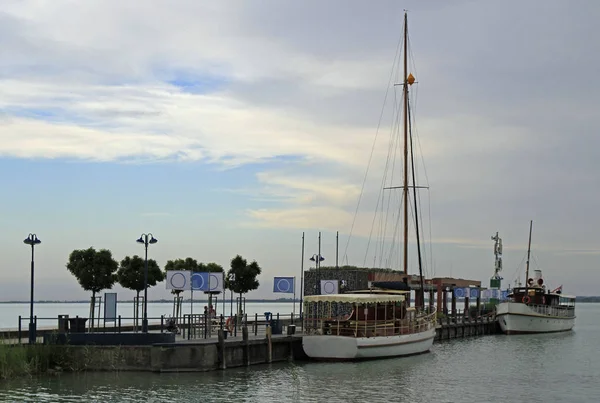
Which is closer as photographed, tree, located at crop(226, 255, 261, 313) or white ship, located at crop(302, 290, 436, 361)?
white ship, located at crop(302, 290, 436, 361)

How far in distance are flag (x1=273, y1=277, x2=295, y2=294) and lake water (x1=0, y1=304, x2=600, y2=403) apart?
30.8ft

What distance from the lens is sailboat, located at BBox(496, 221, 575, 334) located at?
76750 millimetres

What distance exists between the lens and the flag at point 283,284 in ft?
167

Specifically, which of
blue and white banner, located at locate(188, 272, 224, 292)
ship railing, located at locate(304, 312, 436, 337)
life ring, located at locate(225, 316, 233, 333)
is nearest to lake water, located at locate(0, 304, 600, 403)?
ship railing, located at locate(304, 312, 436, 337)

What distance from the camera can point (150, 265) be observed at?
185 ft

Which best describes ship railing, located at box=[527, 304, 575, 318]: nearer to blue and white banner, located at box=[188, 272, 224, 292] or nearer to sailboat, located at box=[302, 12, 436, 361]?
sailboat, located at box=[302, 12, 436, 361]

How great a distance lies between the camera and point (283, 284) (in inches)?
2018

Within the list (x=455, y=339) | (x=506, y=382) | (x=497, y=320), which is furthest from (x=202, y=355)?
(x=497, y=320)

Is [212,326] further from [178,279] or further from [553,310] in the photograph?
[553,310]

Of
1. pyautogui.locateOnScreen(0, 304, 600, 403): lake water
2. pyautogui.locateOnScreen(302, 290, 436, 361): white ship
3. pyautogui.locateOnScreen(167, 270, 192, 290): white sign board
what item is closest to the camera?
pyautogui.locateOnScreen(0, 304, 600, 403): lake water

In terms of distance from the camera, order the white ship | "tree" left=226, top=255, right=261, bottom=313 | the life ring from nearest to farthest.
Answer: the white ship < the life ring < "tree" left=226, top=255, right=261, bottom=313

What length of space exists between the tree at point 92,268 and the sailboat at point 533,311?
131 feet

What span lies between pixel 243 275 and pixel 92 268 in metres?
13.5

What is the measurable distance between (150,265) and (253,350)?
19.2 metres
